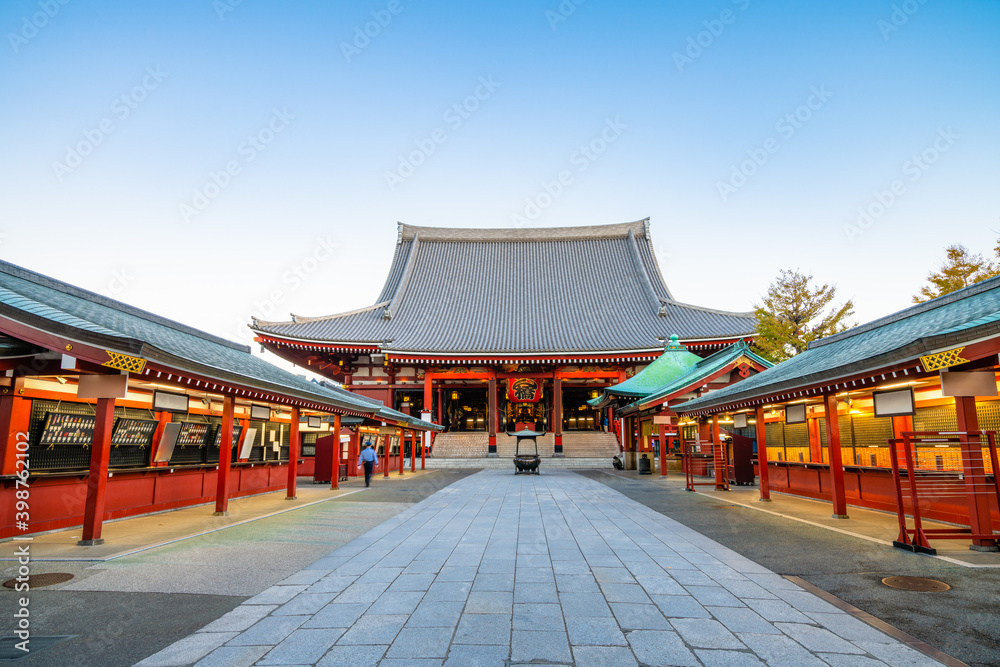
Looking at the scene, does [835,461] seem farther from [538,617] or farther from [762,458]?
[538,617]

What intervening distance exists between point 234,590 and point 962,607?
674cm

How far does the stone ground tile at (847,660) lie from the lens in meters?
3.57

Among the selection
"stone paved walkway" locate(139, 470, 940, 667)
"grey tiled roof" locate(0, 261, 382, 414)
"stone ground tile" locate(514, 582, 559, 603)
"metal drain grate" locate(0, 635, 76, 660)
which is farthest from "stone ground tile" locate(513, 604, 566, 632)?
"grey tiled roof" locate(0, 261, 382, 414)

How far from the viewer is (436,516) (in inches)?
399

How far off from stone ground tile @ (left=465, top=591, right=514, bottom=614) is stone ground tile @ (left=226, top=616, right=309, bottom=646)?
141 centimetres

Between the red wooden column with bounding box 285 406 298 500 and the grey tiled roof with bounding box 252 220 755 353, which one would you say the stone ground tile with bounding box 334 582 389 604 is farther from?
the grey tiled roof with bounding box 252 220 755 353

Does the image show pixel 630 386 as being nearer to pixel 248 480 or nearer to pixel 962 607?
pixel 248 480

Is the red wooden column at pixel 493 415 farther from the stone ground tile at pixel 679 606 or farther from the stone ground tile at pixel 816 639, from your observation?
the stone ground tile at pixel 816 639

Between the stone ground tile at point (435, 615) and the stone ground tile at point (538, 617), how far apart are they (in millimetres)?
513

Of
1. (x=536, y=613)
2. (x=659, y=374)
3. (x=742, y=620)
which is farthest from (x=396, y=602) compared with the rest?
(x=659, y=374)

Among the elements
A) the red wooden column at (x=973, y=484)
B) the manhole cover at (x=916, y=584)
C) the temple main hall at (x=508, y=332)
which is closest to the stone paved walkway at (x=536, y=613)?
the manhole cover at (x=916, y=584)

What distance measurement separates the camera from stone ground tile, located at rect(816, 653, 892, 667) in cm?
357

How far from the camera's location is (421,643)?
392 cm

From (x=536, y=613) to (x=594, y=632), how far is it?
612 mm
